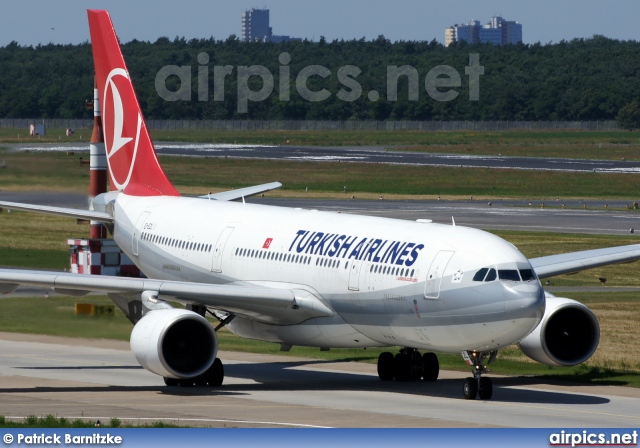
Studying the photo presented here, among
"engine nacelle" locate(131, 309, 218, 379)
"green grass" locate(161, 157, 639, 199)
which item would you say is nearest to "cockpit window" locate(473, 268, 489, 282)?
"engine nacelle" locate(131, 309, 218, 379)

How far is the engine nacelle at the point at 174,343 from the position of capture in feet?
108

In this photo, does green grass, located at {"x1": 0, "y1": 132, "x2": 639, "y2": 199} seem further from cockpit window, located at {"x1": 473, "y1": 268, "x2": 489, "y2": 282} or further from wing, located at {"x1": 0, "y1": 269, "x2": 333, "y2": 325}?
cockpit window, located at {"x1": 473, "y1": 268, "x2": 489, "y2": 282}

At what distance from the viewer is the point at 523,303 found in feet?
98.1

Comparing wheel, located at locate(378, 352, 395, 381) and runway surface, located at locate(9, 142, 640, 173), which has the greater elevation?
runway surface, located at locate(9, 142, 640, 173)

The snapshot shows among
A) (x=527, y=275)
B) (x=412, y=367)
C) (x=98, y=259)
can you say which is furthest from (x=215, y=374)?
(x=98, y=259)

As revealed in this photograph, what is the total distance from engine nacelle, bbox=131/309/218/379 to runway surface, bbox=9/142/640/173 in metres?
94.3

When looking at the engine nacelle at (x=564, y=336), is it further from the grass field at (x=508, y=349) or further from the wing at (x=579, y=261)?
the grass field at (x=508, y=349)

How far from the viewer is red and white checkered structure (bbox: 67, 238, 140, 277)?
56.1 m

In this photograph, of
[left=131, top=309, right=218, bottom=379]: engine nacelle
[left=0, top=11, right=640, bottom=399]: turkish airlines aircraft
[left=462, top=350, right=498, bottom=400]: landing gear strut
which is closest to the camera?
[left=0, top=11, right=640, bottom=399]: turkish airlines aircraft

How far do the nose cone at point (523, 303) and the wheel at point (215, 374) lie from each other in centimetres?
842

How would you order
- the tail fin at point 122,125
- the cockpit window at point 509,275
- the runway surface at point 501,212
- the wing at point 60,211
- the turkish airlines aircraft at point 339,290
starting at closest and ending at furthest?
the cockpit window at point 509,275 < the turkish airlines aircraft at point 339,290 < the wing at point 60,211 < the tail fin at point 122,125 < the runway surface at point 501,212

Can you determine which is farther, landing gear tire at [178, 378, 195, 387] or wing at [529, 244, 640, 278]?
wing at [529, 244, 640, 278]

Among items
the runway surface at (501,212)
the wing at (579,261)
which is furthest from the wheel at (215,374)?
the runway surface at (501,212)

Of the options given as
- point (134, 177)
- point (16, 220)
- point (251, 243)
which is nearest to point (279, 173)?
point (16, 220)
